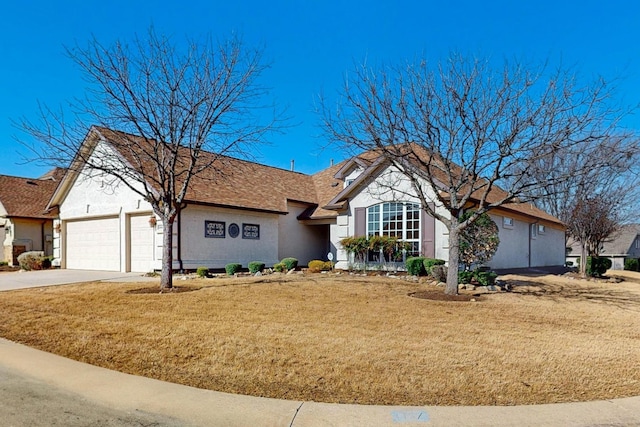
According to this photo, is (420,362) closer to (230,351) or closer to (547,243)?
(230,351)

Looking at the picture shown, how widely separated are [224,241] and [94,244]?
6.51 meters

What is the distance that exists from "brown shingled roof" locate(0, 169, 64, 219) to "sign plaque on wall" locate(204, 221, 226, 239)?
9494 mm

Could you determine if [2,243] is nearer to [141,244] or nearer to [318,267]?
[141,244]

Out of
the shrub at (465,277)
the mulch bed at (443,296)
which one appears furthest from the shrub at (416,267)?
the mulch bed at (443,296)

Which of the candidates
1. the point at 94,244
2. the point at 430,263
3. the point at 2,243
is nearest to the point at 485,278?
the point at 430,263

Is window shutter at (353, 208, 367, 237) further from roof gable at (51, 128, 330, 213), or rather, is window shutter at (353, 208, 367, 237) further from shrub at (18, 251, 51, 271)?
shrub at (18, 251, 51, 271)

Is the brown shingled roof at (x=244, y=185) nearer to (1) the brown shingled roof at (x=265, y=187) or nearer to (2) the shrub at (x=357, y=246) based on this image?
(1) the brown shingled roof at (x=265, y=187)

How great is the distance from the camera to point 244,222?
69.8 feet

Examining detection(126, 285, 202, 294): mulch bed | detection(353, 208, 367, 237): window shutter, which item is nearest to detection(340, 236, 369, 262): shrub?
detection(353, 208, 367, 237): window shutter

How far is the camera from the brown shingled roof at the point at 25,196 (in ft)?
80.7

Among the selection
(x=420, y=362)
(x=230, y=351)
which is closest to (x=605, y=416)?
(x=420, y=362)

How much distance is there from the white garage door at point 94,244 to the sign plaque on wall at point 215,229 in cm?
419

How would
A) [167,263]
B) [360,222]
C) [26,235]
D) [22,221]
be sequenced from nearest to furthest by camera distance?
1. [167,263]
2. [360,222]
3. [22,221]
4. [26,235]

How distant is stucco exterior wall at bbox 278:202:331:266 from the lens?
23.6m
